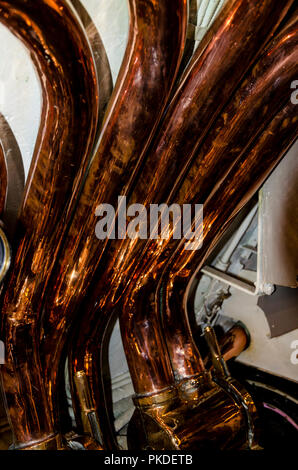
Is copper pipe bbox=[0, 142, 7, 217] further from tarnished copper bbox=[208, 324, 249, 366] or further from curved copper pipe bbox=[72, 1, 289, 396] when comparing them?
tarnished copper bbox=[208, 324, 249, 366]

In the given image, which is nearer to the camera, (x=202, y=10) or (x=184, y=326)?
(x=202, y=10)

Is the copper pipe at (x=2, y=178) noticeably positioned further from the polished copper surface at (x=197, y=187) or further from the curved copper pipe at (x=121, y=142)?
the polished copper surface at (x=197, y=187)

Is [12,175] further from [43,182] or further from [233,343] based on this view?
[233,343]

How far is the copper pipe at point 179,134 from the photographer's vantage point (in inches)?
24.6

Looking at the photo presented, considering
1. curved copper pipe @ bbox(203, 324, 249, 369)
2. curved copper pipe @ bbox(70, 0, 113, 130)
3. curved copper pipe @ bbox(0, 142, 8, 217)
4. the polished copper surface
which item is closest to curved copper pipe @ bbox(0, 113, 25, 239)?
curved copper pipe @ bbox(0, 142, 8, 217)

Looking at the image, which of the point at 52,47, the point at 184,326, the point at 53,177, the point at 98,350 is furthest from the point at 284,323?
the point at 52,47

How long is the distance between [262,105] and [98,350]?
0.75 m

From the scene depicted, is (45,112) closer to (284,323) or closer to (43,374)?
(43,374)

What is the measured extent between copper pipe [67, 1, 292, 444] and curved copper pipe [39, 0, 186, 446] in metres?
0.05

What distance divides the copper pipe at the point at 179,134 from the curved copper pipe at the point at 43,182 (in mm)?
Answer: 147

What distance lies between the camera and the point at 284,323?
106 cm

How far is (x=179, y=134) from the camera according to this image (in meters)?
0.71

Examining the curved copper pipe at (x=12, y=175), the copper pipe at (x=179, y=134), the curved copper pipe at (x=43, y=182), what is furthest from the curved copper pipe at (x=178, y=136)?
the curved copper pipe at (x=12, y=175)
